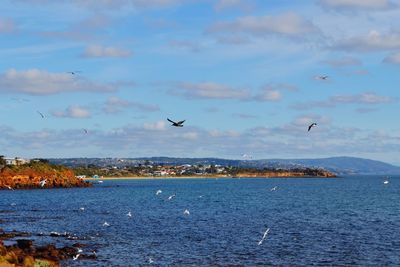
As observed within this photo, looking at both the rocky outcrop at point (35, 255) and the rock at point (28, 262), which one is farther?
the rocky outcrop at point (35, 255)

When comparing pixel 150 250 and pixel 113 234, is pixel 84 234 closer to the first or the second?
pixel 113 234

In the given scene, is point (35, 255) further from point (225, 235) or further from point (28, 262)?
point (225, 235)

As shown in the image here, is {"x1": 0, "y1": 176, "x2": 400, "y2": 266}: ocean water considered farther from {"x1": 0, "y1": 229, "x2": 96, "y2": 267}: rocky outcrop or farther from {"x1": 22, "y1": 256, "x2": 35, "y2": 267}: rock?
{"x1": 22, "y1": 256, "x2": 35, "y2": 267}: rock

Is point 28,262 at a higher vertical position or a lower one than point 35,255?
higher

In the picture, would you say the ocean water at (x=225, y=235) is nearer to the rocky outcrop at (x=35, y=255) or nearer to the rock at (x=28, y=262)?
the rocky outcrop at (x=35, y=255)

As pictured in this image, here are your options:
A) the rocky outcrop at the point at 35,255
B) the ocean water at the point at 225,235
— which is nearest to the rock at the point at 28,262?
the rocky outcrop at the point at 35,255

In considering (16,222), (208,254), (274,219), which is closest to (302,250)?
(208,254)

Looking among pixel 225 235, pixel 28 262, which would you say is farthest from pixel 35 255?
pixel 225 235

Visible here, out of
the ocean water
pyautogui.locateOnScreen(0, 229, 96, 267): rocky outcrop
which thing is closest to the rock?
pyautogui.locateOnScreen(0, 229, 96, 267): rocky outcrop

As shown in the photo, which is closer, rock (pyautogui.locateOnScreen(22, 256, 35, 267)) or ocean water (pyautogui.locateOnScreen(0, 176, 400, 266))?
rock (pyautogui.locateOnScreen(22, 256, 35, 267))

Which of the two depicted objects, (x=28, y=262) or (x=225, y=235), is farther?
(x=225, y=235)

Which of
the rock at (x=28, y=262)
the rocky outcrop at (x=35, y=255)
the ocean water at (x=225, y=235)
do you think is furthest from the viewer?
the ocean water at (x=225, y=235)

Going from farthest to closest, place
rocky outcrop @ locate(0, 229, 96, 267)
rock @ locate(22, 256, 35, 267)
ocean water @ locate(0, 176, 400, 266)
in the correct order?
1. ocean water @ locate(0, 176, 400, 266)
2. rocky outcrop @ locate(0, 229, 96, 267)
3. rock @ locate(22, 256, 35, 267)

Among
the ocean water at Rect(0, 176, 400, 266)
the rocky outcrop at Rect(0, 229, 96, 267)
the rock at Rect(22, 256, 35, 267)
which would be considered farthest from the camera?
the ocean water at Rect(0, 176, 400, 266)
